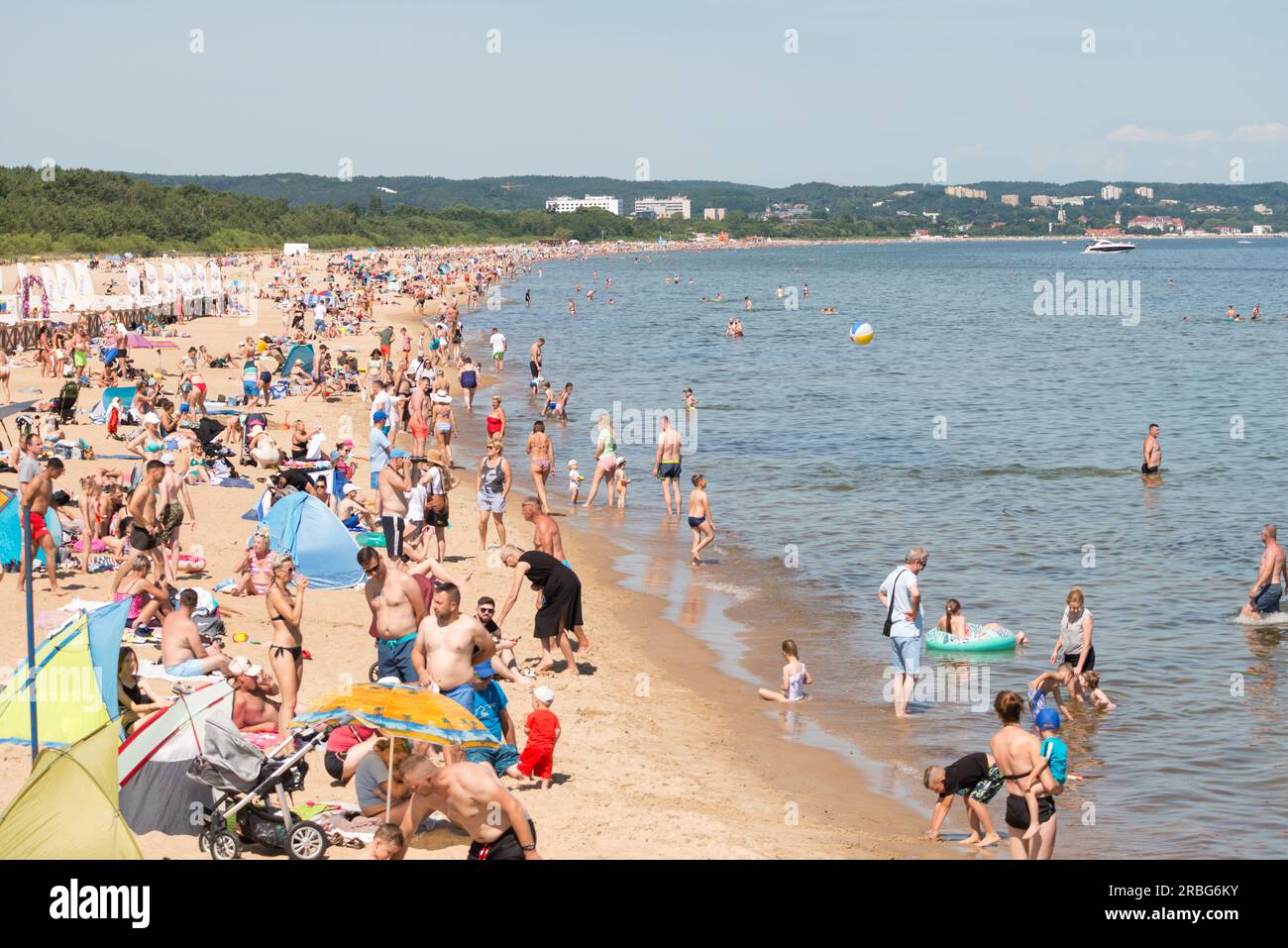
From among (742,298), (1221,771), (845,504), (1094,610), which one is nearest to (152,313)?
(845,504)

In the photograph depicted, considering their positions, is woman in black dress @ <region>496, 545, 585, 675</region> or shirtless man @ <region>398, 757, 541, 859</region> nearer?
shirtless man @ <region>398, 757, 541, 859</region>

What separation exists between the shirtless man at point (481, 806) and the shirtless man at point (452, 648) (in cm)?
192

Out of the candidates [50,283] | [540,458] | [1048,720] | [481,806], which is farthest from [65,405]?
[1048,720]

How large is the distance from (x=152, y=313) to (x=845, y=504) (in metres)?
26.7

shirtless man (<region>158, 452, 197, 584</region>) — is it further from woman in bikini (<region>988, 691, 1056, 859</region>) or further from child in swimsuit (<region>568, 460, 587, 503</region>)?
woman in bikini (<region>988, 691, 1056, 859</region>)

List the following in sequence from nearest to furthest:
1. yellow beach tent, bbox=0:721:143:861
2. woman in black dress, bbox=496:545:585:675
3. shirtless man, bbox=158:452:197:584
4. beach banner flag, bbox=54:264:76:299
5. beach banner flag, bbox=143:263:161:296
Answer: yellow beach tent, bbox=0:721:143:861
woman in black dress, bbox=496:545:585:675
shirtless man, bbox=158:452:197:584
beach banner flag, bbox=54:264:76:299
beach banner flag, bbox=143:263:161:296

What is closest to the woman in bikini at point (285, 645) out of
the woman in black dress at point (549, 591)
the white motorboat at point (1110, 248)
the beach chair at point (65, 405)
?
the woman in black dress at point (549, 591)

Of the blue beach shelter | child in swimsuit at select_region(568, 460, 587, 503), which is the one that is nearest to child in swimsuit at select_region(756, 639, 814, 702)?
the blue beach shelter

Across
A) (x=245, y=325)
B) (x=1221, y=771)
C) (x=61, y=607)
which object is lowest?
(x=1221, y=771)

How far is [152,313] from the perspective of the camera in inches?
1585

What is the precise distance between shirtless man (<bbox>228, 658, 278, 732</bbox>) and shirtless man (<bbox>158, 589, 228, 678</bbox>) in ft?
1.64

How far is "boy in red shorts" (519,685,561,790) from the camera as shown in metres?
9.25

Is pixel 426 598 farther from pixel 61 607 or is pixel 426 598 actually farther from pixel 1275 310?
pixel 1275 310

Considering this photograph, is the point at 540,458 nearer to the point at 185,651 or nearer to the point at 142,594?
the point at 142,594
